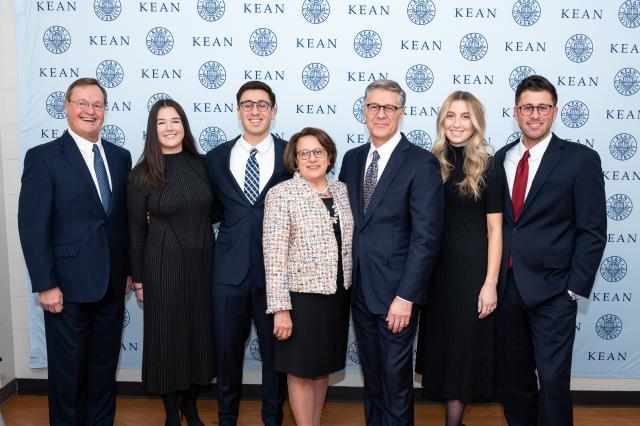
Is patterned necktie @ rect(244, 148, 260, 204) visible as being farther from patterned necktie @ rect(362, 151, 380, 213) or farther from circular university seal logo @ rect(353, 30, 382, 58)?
circular university seal logo @ rect(353, 30, 382, 58)

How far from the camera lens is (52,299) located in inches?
102

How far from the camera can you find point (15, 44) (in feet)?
11.2

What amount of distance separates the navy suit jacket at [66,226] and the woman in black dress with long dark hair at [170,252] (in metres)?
0.14

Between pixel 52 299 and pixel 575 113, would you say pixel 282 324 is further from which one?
pixel 575 113

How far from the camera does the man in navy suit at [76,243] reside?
2.56m

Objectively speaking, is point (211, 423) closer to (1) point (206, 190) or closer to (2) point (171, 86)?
(1) point (206, 190)

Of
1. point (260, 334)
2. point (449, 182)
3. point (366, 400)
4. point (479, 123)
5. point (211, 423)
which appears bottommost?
point (211, 423)

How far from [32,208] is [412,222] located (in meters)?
1.78

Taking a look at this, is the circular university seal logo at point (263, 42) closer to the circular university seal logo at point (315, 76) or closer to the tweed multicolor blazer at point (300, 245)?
the circular university seal logo at point (315, 76)

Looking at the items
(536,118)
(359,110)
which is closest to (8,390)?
(359,110)

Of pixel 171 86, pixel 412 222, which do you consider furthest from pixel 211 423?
pixel 171 86

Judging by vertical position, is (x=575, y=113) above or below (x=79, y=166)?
above

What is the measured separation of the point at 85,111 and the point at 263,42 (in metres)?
1.27

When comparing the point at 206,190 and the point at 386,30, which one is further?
the point at 386,30
